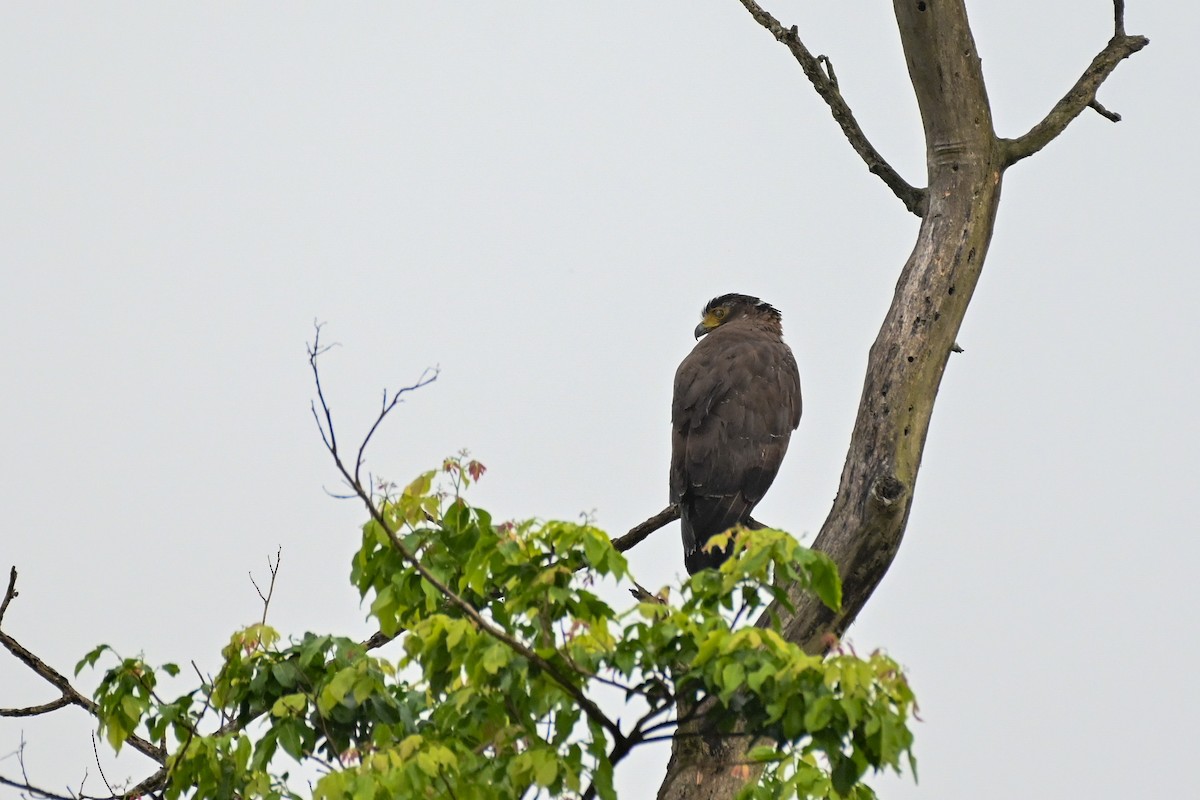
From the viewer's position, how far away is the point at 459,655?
3.34m

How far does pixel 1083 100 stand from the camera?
5.54 m

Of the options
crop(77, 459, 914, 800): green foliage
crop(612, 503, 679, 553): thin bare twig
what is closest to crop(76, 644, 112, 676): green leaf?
crop(77, 459, 914, 800): green foliage

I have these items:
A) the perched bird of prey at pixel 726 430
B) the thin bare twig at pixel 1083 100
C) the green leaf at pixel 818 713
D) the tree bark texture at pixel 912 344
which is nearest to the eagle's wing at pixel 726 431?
the perched bird of prey at pixel 726 430

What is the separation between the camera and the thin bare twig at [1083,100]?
5.29 m

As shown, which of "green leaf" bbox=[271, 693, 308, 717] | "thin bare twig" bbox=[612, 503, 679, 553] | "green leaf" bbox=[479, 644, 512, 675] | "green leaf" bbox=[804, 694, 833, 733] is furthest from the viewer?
"thin bare twig" bbox=[612, 503, 679, 553]

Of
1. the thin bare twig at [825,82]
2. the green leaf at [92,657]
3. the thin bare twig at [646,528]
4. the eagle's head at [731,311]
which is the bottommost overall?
the green leaf at [92,657]

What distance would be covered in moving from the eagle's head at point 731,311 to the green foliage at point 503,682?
4633 mm

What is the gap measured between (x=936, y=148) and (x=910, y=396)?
3.25ft

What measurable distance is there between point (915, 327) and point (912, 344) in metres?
0.06

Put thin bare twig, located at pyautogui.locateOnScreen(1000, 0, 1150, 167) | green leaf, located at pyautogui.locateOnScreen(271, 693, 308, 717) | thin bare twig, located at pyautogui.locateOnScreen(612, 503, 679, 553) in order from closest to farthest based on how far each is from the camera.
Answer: green leaf, located at pyautogui.locateOnScreen(271, 693, 308, 717)
thin bare twig, located at pyautogui.locateOnScreen(1000, 0, 1150, 167)
thin bare twig, located at pyautogui.locateOnScreen(612, 503, 679, 553)

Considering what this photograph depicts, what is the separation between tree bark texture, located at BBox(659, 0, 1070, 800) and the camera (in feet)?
15.4

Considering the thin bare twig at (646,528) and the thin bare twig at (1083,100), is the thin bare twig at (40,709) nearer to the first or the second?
the thin bare twig at (646,528)

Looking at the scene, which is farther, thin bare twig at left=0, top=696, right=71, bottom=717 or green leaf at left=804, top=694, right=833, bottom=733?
thin bare twig at left=0, top=696, right=71, bottom=717

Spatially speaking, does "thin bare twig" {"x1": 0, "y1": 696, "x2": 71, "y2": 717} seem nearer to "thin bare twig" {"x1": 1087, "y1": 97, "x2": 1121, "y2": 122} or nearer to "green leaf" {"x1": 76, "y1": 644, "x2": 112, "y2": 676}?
"green leaf" {"x1": 76, "y1": 644, "x2": 112, "y2": 676}
